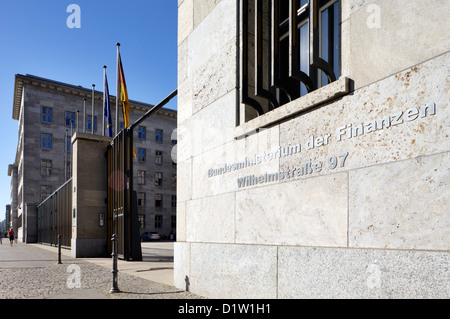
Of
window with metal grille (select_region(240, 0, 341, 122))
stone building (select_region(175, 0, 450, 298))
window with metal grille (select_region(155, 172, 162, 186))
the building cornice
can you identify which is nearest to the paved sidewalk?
stone building (select_region(175, 0, 450, 298))

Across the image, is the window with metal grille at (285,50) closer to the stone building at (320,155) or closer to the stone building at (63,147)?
the stone building at (320,155)

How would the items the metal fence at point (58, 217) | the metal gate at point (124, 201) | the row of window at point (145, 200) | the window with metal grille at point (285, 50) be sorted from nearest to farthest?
1. the window with metal grille at point (285, 50)
2. the metal gate at point (124, 201)
3. the metal fence at point (58, 217)
4. the row of window at point (145, 200)

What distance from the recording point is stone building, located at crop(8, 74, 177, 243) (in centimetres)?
4919

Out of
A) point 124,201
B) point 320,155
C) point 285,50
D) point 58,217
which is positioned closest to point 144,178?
point 58,217

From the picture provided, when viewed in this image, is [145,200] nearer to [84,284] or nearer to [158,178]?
[158,178]

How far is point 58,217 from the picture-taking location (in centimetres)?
2747

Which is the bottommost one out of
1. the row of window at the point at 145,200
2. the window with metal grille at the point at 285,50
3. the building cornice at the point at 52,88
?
the row of window at the point at 145,200

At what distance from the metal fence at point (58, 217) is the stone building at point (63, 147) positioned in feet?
31.7

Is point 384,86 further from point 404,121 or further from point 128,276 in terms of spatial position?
point 128,276

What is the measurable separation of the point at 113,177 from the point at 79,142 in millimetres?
2605

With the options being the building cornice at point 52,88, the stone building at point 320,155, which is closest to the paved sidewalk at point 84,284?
the stone building at point 320,155

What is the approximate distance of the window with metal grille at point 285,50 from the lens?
559 centimetres

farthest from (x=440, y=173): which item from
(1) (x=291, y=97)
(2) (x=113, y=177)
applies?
(2) (x=113, y=177)

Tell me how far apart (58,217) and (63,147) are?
27787 millimetres
